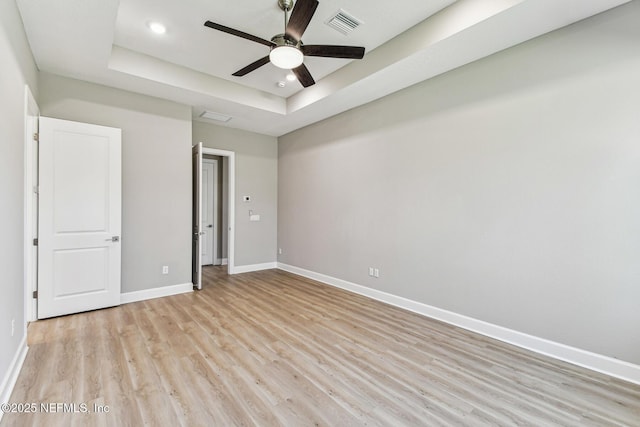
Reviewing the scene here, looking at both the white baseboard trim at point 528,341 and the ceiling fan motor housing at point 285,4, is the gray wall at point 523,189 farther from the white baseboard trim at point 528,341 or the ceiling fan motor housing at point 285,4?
the ceiling fan motor housing at point 285,4

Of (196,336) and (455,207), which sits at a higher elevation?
(455,207)

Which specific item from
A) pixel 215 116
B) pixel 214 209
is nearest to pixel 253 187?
pixel 214 209

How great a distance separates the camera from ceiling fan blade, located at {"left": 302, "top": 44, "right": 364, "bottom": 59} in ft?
8.56

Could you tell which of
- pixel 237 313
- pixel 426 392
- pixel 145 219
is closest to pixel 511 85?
pixel 426 392

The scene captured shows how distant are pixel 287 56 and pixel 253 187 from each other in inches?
146

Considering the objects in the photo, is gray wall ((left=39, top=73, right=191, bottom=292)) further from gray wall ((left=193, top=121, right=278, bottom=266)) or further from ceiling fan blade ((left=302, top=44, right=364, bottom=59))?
ceiling fan blade ((left=302, top=44, right=364, bottom=59))

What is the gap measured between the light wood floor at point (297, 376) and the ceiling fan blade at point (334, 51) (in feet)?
9.14

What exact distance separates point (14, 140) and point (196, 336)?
89.6 inches

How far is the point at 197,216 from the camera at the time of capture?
15.1 feet

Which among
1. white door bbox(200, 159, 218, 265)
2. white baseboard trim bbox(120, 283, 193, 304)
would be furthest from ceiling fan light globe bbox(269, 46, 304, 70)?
white door bbox(200, 159, 218, 265)

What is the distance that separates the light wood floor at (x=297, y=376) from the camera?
1831mm

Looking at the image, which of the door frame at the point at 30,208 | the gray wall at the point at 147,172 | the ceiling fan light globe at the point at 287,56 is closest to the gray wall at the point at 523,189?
the ceiling fan light globe at the point at 287,56

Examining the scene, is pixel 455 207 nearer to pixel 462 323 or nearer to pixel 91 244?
pixel 462 323

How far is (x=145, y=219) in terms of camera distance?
4121 mm
